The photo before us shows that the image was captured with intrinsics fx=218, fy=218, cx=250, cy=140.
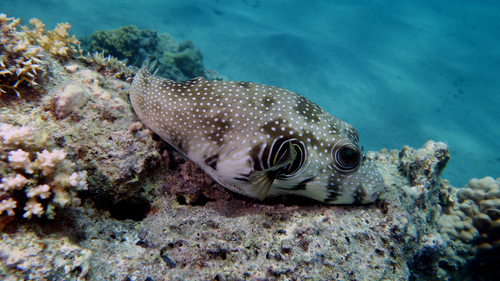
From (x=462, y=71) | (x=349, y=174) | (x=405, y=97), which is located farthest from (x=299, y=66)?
(x=462, y=71)

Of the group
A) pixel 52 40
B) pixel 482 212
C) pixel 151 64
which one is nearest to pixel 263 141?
pixel 151 64

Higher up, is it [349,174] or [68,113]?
[349,174]

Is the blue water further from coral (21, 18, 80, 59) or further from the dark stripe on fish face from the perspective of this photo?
the dark stripe on fish face

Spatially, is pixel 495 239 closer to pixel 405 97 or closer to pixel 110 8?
pixel 405 97

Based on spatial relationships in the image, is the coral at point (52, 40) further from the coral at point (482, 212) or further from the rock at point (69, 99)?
the coral at point (482, 212)

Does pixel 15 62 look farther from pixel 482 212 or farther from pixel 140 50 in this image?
pixel 140 50

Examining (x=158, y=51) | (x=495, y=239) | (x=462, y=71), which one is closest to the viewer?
(x=495, y=239)
